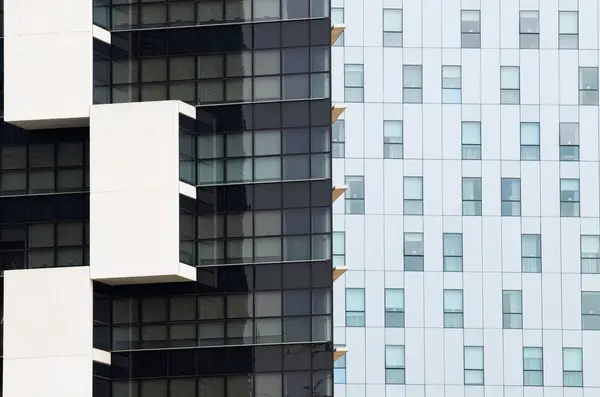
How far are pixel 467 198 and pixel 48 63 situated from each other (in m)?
30.9

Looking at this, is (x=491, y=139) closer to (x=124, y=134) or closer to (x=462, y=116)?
(x=462, y=116)

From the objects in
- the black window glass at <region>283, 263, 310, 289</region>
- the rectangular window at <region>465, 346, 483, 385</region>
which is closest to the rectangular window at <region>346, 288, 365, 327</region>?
the rectangular window at <region>465, 346, 483, 385</region>

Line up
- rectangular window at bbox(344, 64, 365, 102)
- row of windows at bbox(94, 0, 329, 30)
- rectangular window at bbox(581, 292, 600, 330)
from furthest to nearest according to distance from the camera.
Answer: rectangular window at bbox(344, 64, 365, 102) → rectangular window at bbox(581, 292, 600, 330) → row of windows at bbox(94, 0, 329, 30)

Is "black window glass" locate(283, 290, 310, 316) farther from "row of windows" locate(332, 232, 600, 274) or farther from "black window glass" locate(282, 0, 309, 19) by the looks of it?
"row of windows" locate(332, 232, 600, 274)

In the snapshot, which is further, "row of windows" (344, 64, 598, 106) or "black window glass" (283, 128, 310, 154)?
"row of windows" (344, 64, 598, 106)

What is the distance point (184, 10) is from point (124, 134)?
556 cm

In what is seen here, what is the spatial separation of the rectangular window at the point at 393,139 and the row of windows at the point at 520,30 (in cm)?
403

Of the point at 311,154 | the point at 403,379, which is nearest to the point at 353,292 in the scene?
the point at 403,379

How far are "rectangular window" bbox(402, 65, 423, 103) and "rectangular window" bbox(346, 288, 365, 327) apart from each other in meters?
9.79

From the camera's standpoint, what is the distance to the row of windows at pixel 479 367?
99625 mm

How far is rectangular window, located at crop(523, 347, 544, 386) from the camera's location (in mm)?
99625

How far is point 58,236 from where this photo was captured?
75.8 m

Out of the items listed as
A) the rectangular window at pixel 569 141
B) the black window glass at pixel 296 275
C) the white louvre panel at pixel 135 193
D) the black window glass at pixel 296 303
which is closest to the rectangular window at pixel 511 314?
the rectangular window at pixel 569 141

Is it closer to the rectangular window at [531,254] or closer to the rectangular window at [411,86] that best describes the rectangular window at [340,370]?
A: the rectangular window at [531,254]
